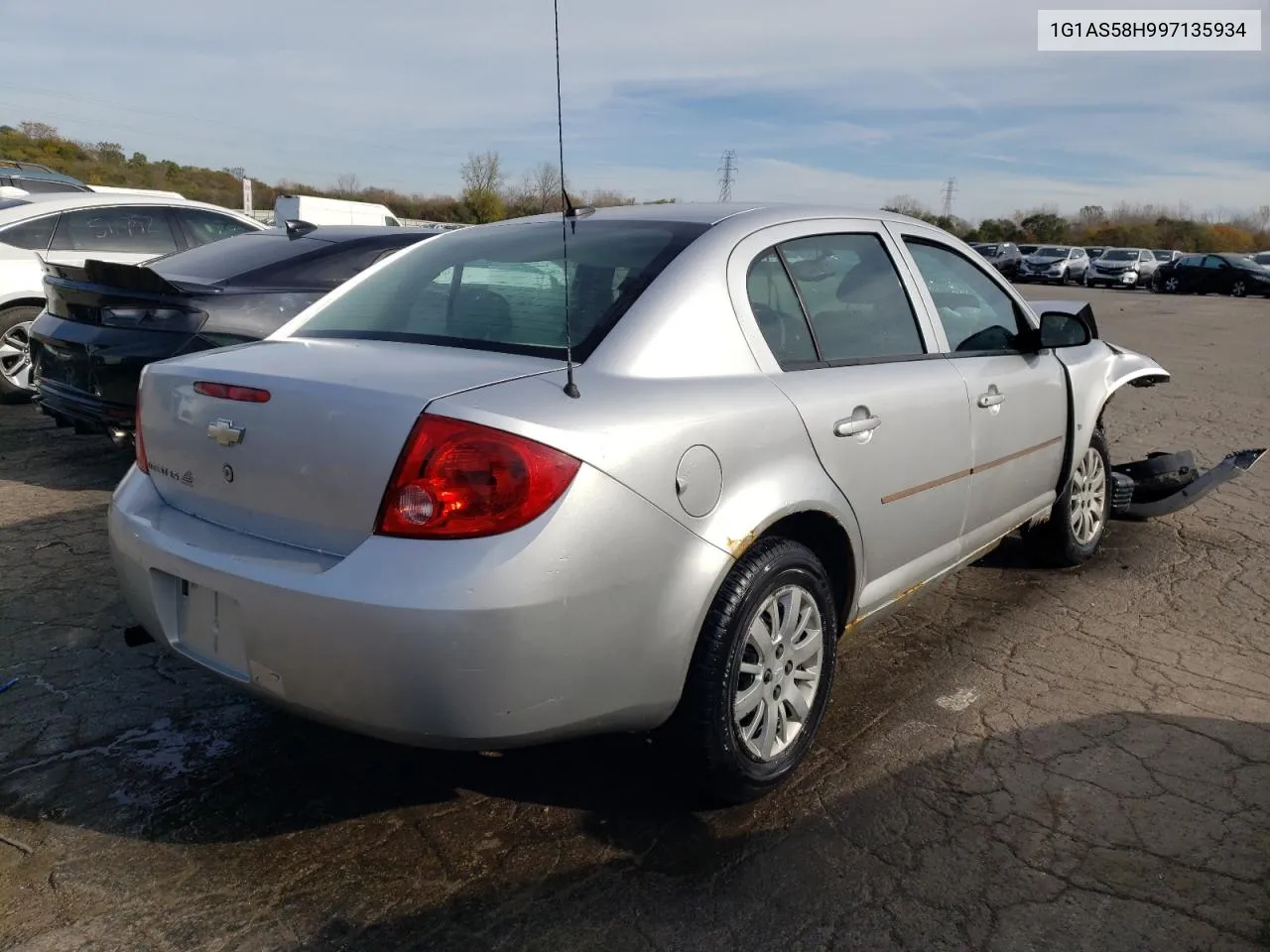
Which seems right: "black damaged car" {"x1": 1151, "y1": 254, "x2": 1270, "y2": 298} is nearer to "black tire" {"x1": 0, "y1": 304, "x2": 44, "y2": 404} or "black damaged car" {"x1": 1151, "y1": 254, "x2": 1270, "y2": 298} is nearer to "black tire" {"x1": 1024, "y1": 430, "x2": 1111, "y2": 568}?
"black tire" {"x1": 1024, "y1": 430, "x2": 1111, "y2": 568}

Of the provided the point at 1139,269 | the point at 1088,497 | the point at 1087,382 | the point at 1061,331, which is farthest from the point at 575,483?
the point at 1139,269

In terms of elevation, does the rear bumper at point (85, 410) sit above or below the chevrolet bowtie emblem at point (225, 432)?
below

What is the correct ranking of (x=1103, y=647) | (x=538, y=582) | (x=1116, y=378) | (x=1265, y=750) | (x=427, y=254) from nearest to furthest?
(x=538, y=582)
(x=1265, y=750)
(x=427, y=254)
(x=1103, y=647)
(x=1116, y=378)

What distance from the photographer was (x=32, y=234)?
25.5 feet

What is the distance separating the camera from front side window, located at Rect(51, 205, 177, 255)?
7918 millimetres

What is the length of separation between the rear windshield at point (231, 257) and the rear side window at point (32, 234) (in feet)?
6.42

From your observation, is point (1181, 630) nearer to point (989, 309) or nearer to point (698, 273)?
point (989, 309)

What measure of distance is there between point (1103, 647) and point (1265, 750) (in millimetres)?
833

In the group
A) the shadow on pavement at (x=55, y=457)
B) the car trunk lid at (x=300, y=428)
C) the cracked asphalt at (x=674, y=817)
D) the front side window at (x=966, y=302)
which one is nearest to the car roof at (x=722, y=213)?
the front side window at (x=966, y=302)

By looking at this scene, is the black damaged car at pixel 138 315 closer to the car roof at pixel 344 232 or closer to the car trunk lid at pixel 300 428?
the car roof at pixel 344 232

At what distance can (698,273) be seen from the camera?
2.78m

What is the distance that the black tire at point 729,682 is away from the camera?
→ 2516 millimetres

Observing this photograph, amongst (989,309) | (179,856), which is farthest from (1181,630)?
(179,856)

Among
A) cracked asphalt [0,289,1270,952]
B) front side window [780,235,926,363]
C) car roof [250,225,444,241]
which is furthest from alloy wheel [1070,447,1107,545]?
car roof [250,225,444,241]
